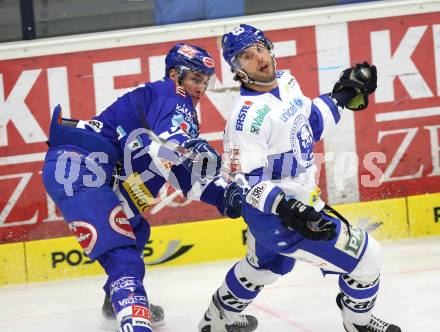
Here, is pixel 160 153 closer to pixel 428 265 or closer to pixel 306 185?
pixel 306 185

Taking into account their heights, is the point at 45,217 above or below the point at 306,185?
below

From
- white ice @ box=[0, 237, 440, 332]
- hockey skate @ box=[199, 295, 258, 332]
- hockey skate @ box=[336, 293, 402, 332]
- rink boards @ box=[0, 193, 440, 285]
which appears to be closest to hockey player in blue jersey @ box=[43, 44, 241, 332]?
hockey skate @ box=[199, 295, 258, 332]

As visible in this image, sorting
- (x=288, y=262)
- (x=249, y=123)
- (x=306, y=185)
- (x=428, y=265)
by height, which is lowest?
(x=428, y=265)

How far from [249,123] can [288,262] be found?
66cm

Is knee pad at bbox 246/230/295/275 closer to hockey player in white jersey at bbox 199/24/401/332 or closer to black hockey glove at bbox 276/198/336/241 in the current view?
hockey player in white jersey at bbox 199/24/401/332

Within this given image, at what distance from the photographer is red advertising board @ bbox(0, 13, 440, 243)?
17.9ft

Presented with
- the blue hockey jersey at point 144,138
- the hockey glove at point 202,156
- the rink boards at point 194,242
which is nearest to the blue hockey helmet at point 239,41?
the blue hockey jersey at point 144,138

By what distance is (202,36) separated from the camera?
552cm

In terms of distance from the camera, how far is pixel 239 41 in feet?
11.8

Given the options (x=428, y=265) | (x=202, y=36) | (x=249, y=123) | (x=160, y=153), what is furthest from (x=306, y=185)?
(x=202, y=36)

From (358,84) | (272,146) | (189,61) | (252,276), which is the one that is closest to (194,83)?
(189,61)

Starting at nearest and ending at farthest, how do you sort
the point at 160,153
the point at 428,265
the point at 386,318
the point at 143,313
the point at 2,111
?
the point at 143,313 → the point at 160,153 → the point at 386,318 → the point at 428,265 → the point at 2,111

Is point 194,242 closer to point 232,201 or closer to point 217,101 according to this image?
point 217,101

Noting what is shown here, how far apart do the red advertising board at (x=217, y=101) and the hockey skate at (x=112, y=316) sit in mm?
1194
